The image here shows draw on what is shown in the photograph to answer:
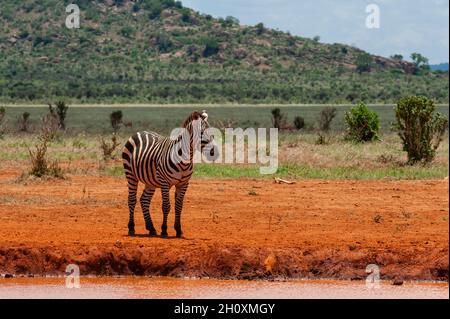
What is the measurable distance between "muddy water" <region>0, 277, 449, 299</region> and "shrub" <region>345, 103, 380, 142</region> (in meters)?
20.5

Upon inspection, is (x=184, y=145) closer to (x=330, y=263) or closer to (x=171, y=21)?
(x=330, y=263)

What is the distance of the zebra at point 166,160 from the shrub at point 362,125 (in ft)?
61.6

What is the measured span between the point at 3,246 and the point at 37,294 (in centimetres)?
190

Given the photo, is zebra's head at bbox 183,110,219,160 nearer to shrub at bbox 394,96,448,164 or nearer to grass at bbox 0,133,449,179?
grass at bbox 0,133,449,179

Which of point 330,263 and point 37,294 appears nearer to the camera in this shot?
point 37,294

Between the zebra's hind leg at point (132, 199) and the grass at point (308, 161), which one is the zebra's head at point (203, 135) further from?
the grass at point (308, 161)

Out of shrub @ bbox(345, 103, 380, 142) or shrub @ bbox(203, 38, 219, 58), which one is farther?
shrub @ bbox(203, 38, 219, 58)

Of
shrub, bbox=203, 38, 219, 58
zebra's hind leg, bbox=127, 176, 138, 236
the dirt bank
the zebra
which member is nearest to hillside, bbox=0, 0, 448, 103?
shrub, bbox=203, 38, 219, 58

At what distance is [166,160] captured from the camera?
14.8 meters

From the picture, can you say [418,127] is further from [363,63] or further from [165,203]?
[363,63]

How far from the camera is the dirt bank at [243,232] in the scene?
14062 mm

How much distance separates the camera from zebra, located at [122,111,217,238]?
14391 millimetres
